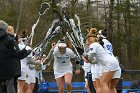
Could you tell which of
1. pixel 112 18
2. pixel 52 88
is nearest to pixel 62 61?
pixel 52 88

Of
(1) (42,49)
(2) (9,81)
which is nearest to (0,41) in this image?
(2) (9,81)

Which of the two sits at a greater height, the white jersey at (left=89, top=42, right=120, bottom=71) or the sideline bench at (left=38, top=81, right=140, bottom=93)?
the white jersey at (left=89, top=42, right=120, bottom=71)

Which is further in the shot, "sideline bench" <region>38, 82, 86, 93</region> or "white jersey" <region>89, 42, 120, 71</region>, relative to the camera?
"sideline bench" <region>38, 82, 86, 93</region>

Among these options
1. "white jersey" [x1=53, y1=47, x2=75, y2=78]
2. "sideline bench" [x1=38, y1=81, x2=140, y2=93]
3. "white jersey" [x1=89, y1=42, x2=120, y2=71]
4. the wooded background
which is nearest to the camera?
"white jersey" [x1=89, y1=42, x2=120, y2=71]

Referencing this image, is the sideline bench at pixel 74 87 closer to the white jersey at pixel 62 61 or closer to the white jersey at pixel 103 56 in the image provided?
the white jersey at pixel 62 61

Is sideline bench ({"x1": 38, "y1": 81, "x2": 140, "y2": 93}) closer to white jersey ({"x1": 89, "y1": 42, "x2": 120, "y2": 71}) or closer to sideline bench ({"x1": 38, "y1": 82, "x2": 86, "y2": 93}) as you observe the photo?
sideline bench ({"x1": 38, "y1": 82, "x2": 86, "y2": 93})

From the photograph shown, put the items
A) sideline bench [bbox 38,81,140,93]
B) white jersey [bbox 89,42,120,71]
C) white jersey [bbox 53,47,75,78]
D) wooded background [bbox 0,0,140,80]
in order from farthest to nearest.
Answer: wooded background [bbox 0,0,140,80]
sideline bench [bbox 38,81,140,93]
white jersey [bbox 53,47,75,78]
white jersey [bbox 89,42,120,71]

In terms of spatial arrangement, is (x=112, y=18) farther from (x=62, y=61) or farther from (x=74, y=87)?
(x=62, y=61)

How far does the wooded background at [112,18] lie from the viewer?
34.1 m

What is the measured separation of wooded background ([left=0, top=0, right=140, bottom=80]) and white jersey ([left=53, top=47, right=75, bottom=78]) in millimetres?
19797

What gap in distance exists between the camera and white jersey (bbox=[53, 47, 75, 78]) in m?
13.8

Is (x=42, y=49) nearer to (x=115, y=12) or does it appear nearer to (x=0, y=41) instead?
(x=0, y=41)

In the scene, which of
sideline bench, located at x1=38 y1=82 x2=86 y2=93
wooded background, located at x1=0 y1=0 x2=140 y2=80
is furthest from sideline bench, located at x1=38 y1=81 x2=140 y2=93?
wooded background, located at x1=0 y1=0 x2=140 y2=80

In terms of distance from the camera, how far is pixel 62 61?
45.5ft
